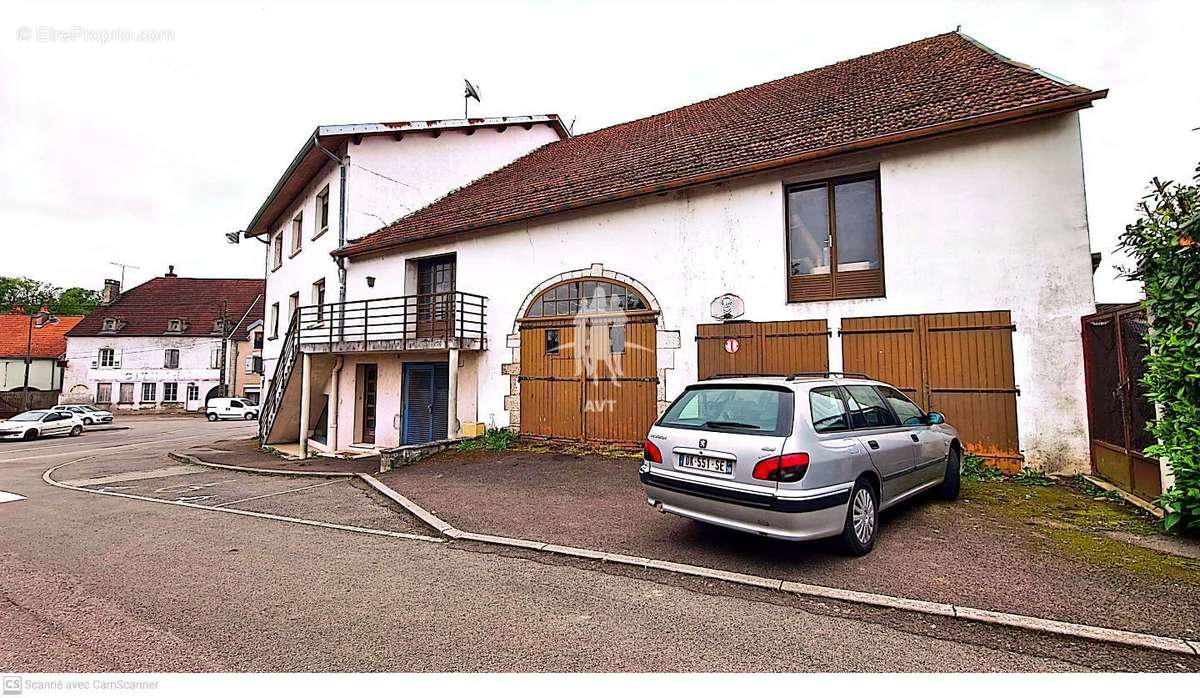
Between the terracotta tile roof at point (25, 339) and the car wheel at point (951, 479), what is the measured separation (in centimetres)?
5811

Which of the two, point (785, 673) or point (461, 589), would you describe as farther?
point (461, 589)

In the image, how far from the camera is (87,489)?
9.95 metres

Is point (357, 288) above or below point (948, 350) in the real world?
above

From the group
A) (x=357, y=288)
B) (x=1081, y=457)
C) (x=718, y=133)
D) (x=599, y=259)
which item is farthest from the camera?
(x=357, y=288)

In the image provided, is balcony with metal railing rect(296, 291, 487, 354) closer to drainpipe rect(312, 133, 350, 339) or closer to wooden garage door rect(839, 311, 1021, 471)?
drainpipe rect(312, 133, 350, 339)

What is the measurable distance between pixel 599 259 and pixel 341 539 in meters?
7.13

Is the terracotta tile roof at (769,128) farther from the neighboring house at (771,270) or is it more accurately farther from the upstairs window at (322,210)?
the upstairs window at (322,210)

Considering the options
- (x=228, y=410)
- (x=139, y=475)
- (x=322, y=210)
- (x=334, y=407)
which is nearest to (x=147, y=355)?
(x=228, y=410)

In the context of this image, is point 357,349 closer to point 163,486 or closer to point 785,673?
point 163,486

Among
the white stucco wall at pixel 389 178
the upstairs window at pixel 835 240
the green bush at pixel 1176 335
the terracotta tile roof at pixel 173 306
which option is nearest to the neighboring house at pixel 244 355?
the terracotta tile roof at pixel 173 306

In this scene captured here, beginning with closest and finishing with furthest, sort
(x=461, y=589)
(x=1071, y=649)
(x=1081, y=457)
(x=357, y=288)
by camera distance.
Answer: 1. (x=1071, y=649)
2. (x=461, y=589)
3. (x=1081, y=457)
4. (x=357, y=288)

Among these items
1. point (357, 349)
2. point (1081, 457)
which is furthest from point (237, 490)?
point (1081, 457)

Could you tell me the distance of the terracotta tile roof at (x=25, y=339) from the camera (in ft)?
138

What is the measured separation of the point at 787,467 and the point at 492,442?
326 inches
